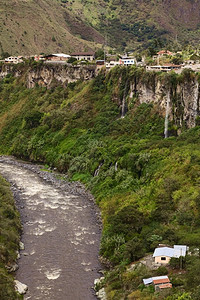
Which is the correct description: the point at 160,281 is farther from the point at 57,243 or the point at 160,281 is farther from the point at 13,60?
the point at 13,60

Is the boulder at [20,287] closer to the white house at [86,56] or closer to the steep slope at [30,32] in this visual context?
the white house at [86,56]

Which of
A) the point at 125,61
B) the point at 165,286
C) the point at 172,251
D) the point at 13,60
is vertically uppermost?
the point at 13,60

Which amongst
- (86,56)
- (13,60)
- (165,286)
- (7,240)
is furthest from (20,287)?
(13,60)

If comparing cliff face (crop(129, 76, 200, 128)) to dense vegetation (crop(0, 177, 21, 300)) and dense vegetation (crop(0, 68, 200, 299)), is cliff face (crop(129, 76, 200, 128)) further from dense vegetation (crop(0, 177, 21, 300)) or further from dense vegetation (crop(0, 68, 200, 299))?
dense vegetation (crop(0, 177, 21, 300))

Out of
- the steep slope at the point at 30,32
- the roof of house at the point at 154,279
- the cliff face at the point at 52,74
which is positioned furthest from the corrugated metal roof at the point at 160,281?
the steep slope at the point at 30,32

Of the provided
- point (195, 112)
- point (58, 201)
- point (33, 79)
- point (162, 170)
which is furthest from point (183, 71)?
point (33, 79)

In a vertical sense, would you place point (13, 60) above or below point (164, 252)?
above

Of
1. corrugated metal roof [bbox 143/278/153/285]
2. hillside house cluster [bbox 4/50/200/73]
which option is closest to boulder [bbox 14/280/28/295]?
corrugated metal roof [bbox 143/278/153/285]
